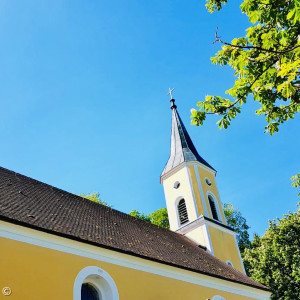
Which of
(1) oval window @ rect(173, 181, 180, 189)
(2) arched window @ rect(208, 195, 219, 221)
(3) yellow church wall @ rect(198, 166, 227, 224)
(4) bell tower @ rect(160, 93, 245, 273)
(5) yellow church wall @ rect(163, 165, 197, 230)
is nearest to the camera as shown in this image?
(4) bell tower @ rect(160, 93, 245, 273)

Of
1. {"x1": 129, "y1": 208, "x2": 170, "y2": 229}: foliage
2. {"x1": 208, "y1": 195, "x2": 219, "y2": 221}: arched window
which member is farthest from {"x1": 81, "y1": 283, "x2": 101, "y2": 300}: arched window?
{"x1": 129, "y1": 208, "x2": 170, "y2": 229}: foliage

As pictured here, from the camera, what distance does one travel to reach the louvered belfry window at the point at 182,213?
796 inches

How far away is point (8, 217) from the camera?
807cm

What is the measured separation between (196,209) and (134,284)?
32.4 ft

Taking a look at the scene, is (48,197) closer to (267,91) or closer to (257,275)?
(267,91)

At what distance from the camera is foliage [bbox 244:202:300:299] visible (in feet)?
69.6

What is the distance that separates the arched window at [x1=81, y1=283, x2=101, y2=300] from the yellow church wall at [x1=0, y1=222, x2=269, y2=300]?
0.63 metres

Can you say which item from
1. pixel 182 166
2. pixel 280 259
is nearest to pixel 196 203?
pixel 182 166

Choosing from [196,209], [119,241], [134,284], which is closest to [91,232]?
[119,241]

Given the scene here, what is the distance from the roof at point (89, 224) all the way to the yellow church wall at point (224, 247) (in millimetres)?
1894

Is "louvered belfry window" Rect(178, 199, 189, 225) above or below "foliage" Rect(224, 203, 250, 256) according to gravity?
below

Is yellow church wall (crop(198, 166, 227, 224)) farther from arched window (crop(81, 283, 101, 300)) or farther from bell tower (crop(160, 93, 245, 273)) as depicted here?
arched window (crop(81, 283, 101, 300))

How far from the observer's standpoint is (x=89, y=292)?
31.7 ft

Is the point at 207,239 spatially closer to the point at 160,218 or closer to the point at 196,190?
the point at 196,190
